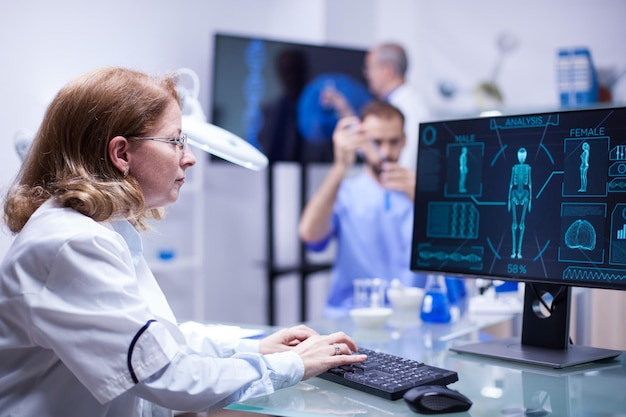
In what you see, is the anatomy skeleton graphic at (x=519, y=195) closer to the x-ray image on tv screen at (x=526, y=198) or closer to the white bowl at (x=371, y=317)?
the x-ray image on tv screen at (x=526, y=198)

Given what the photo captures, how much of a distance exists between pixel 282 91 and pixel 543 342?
2.21m

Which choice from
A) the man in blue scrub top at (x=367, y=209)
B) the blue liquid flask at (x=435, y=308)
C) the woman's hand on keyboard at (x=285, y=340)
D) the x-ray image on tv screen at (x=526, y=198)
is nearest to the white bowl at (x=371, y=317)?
the blue liquid flask at (x=435, y=308)

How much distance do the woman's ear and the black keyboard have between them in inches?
21.3

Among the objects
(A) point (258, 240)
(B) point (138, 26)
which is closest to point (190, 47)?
(B) point (138, 26)

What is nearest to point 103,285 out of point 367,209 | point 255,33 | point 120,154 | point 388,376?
point 120,154

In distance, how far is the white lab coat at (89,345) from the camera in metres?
1.06

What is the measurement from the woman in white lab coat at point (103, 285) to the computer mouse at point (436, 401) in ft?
0.63

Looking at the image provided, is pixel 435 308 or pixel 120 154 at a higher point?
pixel 120 154

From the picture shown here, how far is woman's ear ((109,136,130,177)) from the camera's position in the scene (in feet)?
4.21

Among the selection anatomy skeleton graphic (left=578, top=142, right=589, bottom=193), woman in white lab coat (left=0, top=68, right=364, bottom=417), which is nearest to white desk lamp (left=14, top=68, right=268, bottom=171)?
woman in white lab coat (left=0, top=68, right=364, bottom=417)

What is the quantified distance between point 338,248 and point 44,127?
195cm

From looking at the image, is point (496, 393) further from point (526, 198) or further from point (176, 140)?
point (176, 140)

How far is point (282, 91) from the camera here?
345 cm

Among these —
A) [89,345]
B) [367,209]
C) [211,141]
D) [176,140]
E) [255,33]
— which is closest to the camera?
[89,345]
